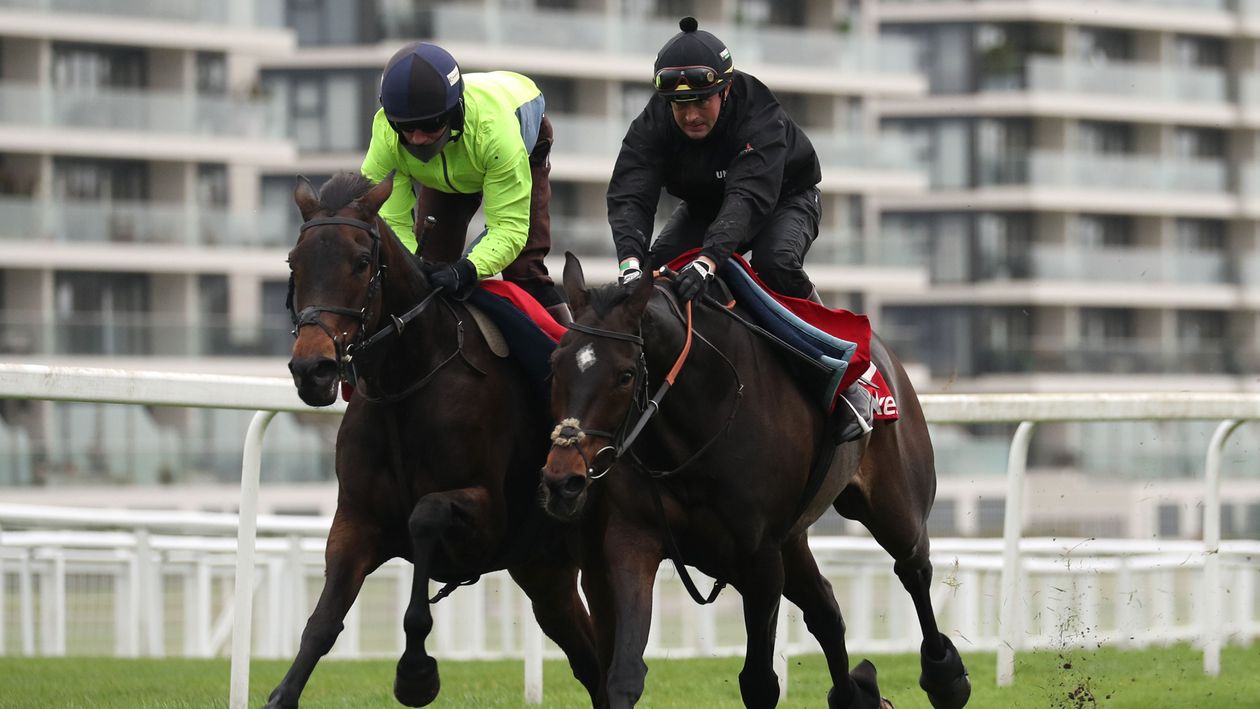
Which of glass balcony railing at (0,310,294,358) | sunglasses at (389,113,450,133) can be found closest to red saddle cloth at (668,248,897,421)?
sunglasses at (389,113,450,133)

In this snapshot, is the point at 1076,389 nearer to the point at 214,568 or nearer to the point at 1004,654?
the point at 214,568

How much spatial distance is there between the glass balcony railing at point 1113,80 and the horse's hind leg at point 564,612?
43.0 meters

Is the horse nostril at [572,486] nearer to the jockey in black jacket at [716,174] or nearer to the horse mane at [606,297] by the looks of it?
the horse mane at [606,297]

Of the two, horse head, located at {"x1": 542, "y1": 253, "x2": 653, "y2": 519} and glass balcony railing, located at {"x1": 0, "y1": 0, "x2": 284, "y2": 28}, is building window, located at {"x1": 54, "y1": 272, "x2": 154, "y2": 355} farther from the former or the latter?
horse head, located at {"x1": 542, "y1": 253, "x2": 653, "y2": 519}

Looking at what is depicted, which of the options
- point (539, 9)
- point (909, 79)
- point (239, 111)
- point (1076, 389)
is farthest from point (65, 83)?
point (1076, 389)

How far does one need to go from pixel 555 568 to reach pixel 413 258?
1.23m

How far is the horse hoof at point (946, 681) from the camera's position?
24.4ft

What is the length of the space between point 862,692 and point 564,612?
1148 mm

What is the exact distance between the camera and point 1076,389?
156 ft

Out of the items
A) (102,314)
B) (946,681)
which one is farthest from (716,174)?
(102,314)

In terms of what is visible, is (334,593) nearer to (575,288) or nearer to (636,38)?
(575,288)

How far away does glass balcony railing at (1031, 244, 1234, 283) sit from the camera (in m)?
47.8

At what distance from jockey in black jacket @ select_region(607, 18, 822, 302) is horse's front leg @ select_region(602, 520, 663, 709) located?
32.9 inches

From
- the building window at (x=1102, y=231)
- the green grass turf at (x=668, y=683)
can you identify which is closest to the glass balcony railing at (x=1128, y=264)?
the building window at (x=1102, y=231)
